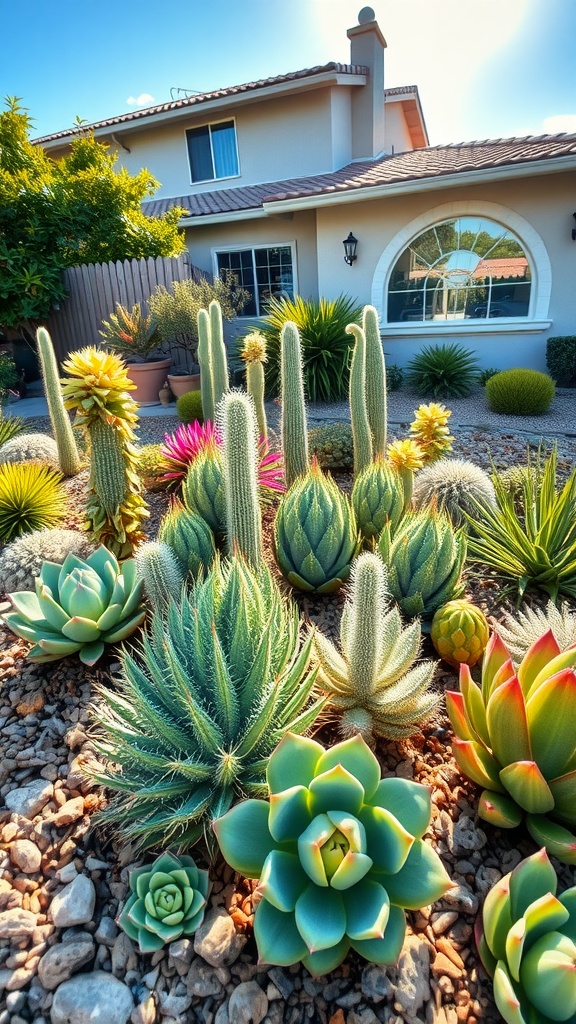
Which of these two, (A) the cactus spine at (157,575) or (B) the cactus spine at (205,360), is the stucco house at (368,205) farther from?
(A) the cactus spine at (157,575)

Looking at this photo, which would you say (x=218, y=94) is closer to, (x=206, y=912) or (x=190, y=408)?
(x=190, y=408)

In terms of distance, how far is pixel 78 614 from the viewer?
7.99 feet

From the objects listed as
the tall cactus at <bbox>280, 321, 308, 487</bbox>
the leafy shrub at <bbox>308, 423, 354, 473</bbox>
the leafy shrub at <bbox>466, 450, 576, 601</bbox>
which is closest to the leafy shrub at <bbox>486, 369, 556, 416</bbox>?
the leafy shrub at <bbox>308, 423, 354, 473</bbox>

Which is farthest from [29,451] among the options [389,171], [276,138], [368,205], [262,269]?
[276,138]

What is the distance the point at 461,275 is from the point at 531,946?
10947 millimetres

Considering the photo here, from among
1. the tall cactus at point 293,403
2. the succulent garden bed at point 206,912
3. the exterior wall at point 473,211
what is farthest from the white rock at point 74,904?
the exterior wall at point 473,211

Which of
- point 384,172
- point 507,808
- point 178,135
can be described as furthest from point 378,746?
point 178,135

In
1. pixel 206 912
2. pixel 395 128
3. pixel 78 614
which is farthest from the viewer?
pixel 395 128

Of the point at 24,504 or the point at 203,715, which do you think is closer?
the point at 203,715

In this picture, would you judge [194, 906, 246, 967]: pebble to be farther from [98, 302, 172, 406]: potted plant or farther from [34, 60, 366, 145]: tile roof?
[34, 60, 366, 145]: tile roof

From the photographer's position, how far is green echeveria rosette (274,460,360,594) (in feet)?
8.94

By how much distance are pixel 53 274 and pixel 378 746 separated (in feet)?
38.4

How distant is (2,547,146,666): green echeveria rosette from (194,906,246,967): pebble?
4.10 ft

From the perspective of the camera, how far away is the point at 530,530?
10.1 feet
